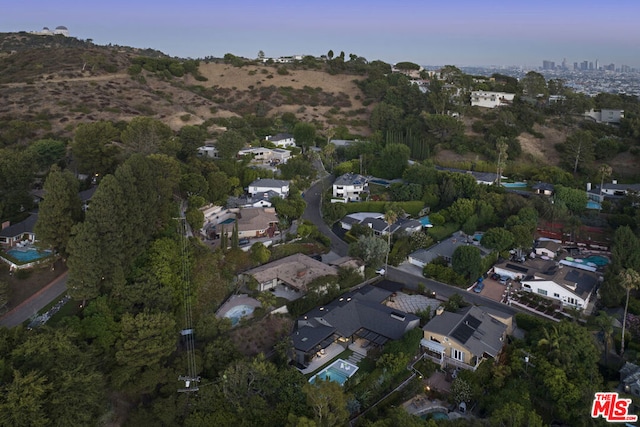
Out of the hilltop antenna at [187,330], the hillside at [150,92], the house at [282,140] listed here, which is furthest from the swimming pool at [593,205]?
the hilltop antenna at [187,330]

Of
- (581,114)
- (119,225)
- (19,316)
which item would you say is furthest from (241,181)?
(581,114)

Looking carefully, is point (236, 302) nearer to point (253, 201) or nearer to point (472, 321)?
point (472, 321)

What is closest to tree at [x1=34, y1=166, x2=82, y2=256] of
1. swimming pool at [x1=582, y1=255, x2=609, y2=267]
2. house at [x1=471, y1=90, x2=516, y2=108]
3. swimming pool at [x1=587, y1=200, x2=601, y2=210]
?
swimming pool at [x1=582, y1=255, x2=609, y2=267]

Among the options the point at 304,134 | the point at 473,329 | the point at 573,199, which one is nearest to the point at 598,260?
the point at 573,199

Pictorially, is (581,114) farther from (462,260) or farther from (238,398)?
(238,398)

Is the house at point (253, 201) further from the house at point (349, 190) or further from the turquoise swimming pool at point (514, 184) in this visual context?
the turquoise swimming pool at point (514, 184)
